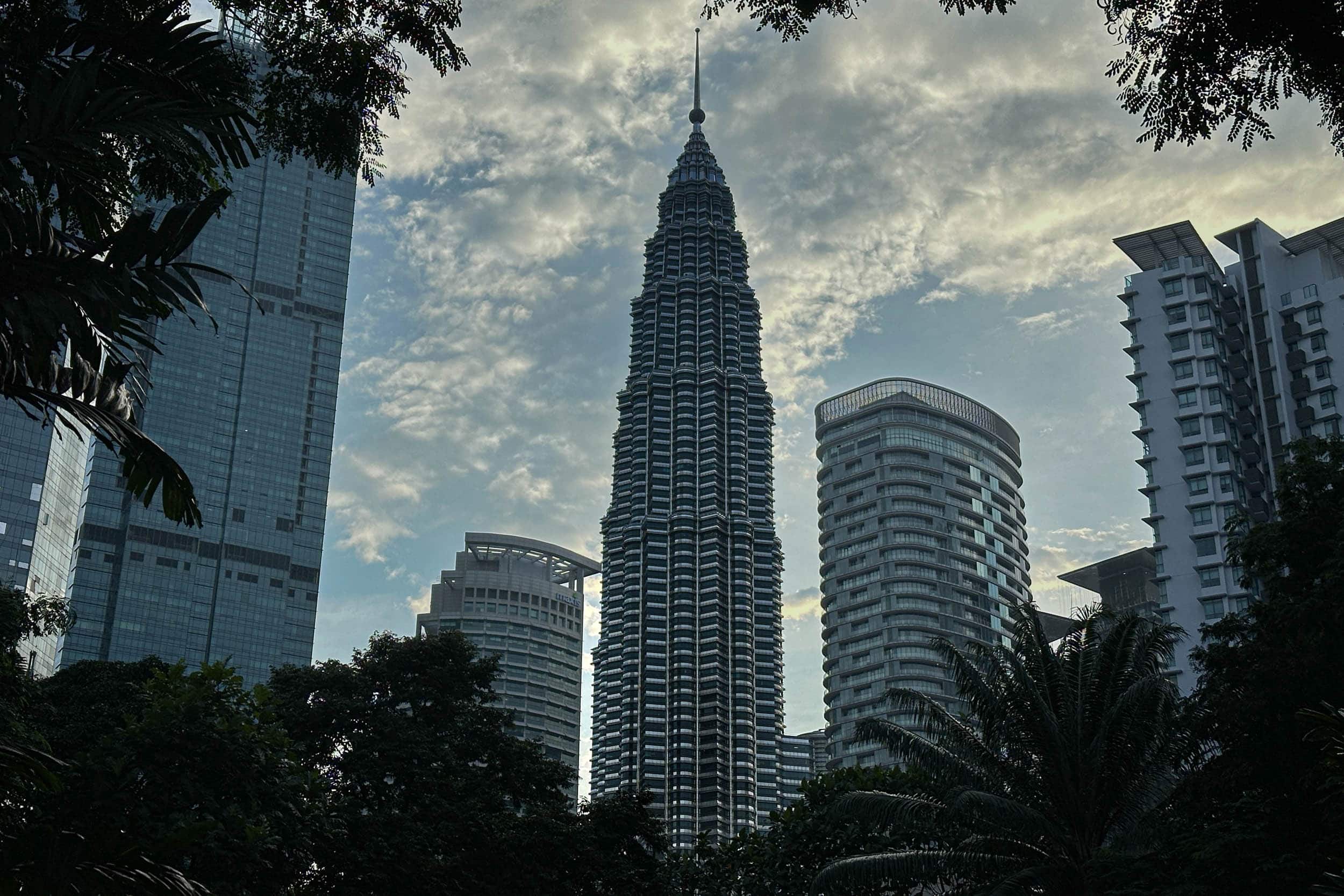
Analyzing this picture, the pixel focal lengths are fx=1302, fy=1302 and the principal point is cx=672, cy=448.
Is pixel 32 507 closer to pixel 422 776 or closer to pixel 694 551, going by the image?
pixel 694 551

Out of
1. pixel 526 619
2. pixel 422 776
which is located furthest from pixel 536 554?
pixel 422 776

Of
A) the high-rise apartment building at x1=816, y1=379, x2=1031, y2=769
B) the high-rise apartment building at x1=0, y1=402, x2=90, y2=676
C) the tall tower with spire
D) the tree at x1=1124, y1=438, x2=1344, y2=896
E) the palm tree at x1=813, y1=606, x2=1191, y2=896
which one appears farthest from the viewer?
the tall tower with spire

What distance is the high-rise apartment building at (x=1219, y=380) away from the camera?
89.9 meters

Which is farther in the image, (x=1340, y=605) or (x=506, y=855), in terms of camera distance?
(x=506, y=855)

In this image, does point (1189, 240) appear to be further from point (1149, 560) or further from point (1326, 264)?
point (1149, 560)

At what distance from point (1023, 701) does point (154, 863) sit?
22657 mm

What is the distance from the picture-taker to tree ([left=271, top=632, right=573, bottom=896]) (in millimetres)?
28891

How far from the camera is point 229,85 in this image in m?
9.47

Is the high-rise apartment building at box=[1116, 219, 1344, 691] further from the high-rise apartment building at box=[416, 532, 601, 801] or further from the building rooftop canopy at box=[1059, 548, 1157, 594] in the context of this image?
the high-rise apartment building at box=[416, 532, 601, 801]

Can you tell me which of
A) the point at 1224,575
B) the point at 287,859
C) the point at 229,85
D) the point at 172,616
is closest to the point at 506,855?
the point at 287,859

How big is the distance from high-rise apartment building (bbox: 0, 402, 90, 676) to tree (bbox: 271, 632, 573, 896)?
80659 millimetres

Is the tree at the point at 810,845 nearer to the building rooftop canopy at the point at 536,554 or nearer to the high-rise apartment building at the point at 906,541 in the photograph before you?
the high-rise apartment building at the point at 906,541

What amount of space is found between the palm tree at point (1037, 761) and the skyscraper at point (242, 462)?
10906 cm

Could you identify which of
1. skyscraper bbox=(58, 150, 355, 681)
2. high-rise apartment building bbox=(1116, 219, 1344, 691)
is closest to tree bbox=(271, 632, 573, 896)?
high-rise apartment building bbox=(1116, 219, 1344, 691)
